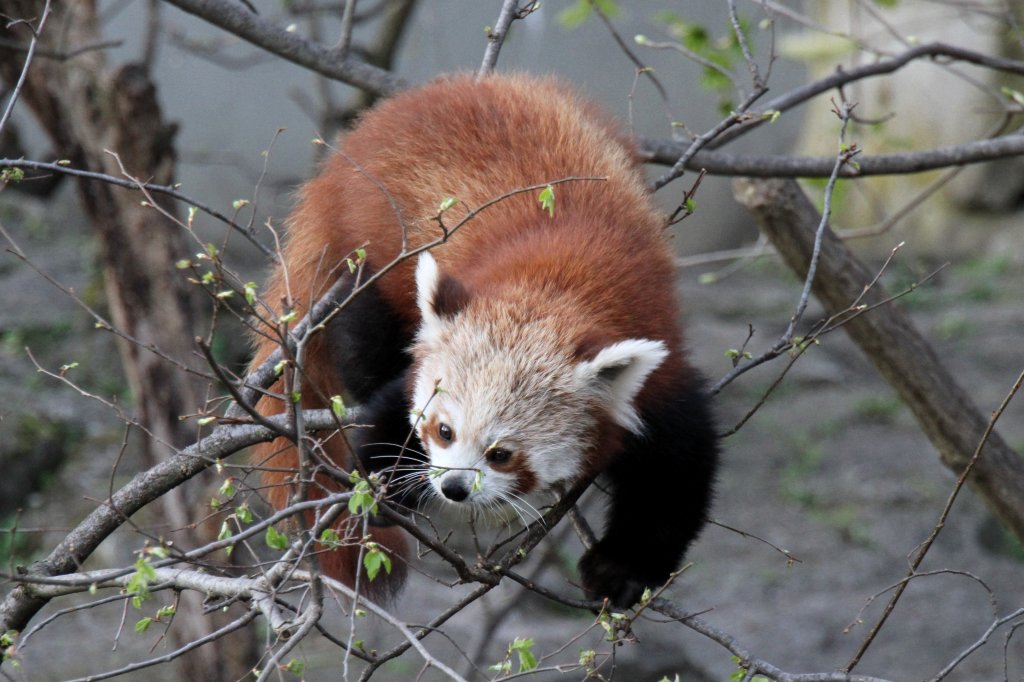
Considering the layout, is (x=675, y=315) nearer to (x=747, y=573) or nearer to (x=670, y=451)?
(x=670, y=451)

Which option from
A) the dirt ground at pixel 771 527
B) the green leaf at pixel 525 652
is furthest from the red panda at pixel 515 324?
the dirt ground at pixel 771 527

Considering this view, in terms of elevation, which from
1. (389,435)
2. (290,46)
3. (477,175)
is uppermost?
(290,46)

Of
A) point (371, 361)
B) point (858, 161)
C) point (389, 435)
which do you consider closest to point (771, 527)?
point (858, 161)

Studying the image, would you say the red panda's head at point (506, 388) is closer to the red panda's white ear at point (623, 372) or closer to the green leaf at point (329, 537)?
the red panda's white ear at point (623, 372)

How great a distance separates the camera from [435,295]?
3.08 m

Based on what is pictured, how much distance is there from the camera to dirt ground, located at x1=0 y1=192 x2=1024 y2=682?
Result: 6574mm

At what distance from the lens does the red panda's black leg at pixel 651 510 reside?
3.32 metres

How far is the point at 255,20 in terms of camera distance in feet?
12.2

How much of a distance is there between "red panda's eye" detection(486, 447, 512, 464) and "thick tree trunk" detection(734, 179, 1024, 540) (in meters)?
1.78

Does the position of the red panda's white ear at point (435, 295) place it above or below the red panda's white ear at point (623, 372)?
above

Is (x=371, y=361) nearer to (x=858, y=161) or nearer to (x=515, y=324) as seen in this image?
(x=515, y=324)

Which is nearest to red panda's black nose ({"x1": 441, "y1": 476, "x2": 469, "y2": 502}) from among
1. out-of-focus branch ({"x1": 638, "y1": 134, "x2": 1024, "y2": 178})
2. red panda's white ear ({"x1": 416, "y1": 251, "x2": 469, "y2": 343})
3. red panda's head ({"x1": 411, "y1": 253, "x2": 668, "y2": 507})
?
red panda's head ({"x1": 411, "y1": 253, "x2": 668, "y2": 507})

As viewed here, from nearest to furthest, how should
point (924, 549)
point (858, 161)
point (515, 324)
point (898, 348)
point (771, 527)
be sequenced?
point (924, 549)
point (515, 324)
point (858, 161)
point (898, 348)
point (771, 527)

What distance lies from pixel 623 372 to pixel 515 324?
345 mm
